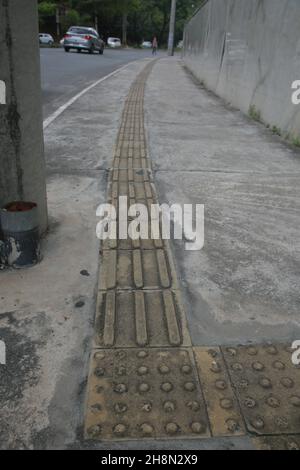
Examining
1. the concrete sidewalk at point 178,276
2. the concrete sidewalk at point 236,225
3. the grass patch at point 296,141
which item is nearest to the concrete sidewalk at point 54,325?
the concrete sidewalk at point 178,276

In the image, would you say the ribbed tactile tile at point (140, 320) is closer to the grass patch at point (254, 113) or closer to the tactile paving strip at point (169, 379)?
the tactile paving strip at point (169, 379)

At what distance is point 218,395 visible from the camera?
1.79 meters

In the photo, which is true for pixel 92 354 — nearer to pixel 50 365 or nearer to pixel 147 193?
pixel 50 365

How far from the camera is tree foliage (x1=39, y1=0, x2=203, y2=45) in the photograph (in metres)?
49.0

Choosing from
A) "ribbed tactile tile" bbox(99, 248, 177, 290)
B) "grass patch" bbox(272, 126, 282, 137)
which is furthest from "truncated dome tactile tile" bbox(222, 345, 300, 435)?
"grass patch" bbox(272, 126, 282, 137)

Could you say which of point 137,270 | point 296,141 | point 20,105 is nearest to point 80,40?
point 296,141

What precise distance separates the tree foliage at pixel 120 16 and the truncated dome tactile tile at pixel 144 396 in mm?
48721

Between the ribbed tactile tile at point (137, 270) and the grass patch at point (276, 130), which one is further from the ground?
the grass patch at point (276, 130)

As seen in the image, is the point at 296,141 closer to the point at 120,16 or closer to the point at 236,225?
the point at 236,225

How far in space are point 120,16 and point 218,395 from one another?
230 ft

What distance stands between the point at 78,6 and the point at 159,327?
61.1m

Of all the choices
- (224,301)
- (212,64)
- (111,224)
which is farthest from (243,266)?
(212,64)

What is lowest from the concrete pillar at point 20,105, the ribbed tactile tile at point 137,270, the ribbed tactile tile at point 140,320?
the ribbed tactile tile at point 140,320

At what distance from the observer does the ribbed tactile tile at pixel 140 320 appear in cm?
207
